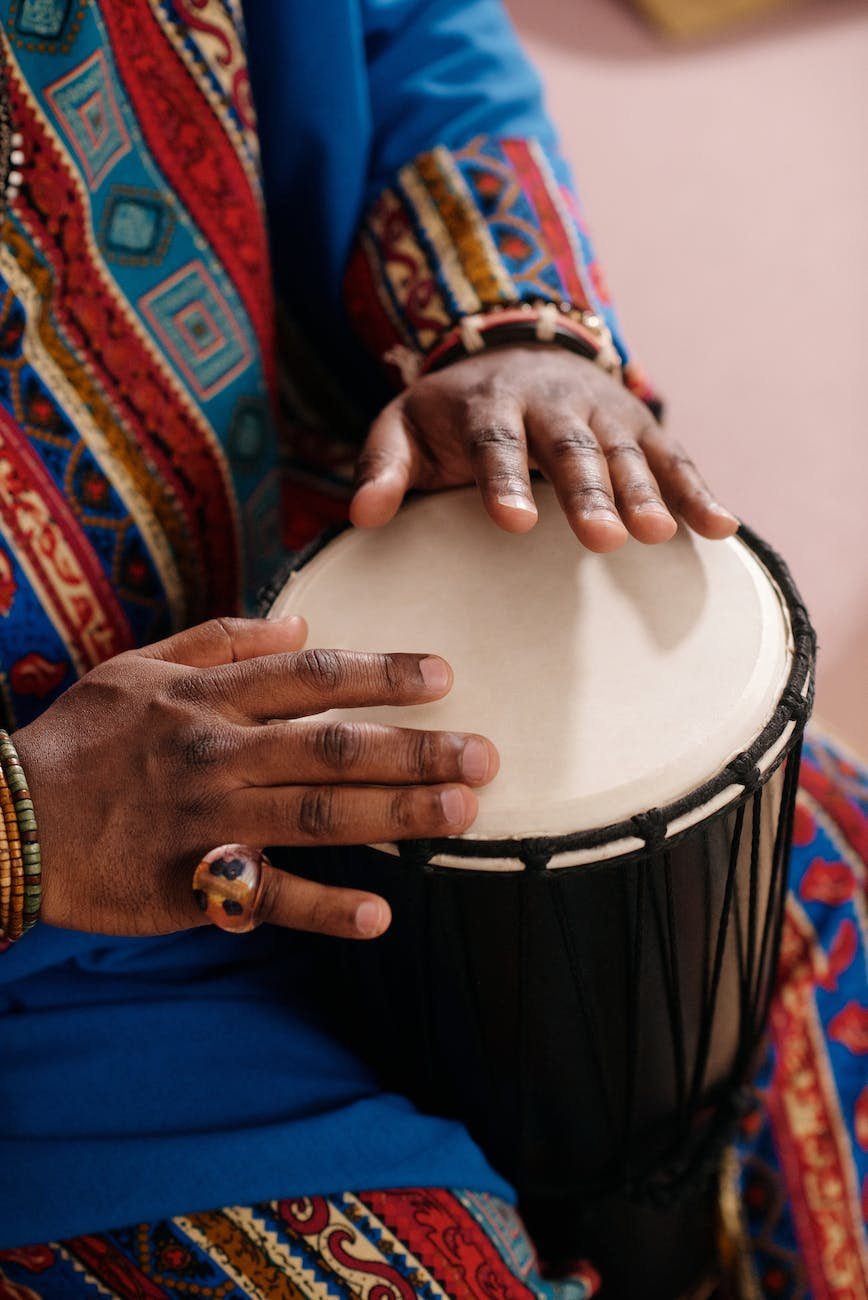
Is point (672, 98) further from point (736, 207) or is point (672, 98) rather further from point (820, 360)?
point (820, 360)

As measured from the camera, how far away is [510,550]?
0.79 meters

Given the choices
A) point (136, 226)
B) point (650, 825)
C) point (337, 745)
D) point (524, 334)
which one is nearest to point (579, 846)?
point (650, 825)

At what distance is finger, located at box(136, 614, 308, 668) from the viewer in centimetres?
73

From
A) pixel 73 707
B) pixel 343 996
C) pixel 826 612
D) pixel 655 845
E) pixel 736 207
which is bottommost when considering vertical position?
pixel 826 612

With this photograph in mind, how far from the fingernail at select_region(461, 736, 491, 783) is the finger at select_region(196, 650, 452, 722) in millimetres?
49

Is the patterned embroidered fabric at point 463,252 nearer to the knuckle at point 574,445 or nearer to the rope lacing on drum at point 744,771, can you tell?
the knuckle at point 574,445

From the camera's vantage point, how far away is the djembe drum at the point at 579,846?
0.67 metres

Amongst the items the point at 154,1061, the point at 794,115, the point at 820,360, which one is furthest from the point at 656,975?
the point at 794,115

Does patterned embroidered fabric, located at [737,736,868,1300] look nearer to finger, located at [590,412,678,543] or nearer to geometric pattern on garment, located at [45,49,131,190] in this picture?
finger, located at [590,412,678,543]

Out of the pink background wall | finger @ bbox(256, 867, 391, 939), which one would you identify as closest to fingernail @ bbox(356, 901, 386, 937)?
finger @ bbox(256, 867, 391, 939)

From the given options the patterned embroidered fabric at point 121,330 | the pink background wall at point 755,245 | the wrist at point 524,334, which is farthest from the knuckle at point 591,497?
the pink background wall at point 755,245

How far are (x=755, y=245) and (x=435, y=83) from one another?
1.30 metres

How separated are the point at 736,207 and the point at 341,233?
1.46 m

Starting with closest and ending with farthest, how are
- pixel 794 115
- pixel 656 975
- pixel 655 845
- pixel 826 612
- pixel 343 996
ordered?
1. pixel 655 845
2. pixel 656 975
3. pixel 343 996
4. pixel 826 612
5. pixel 794 115
